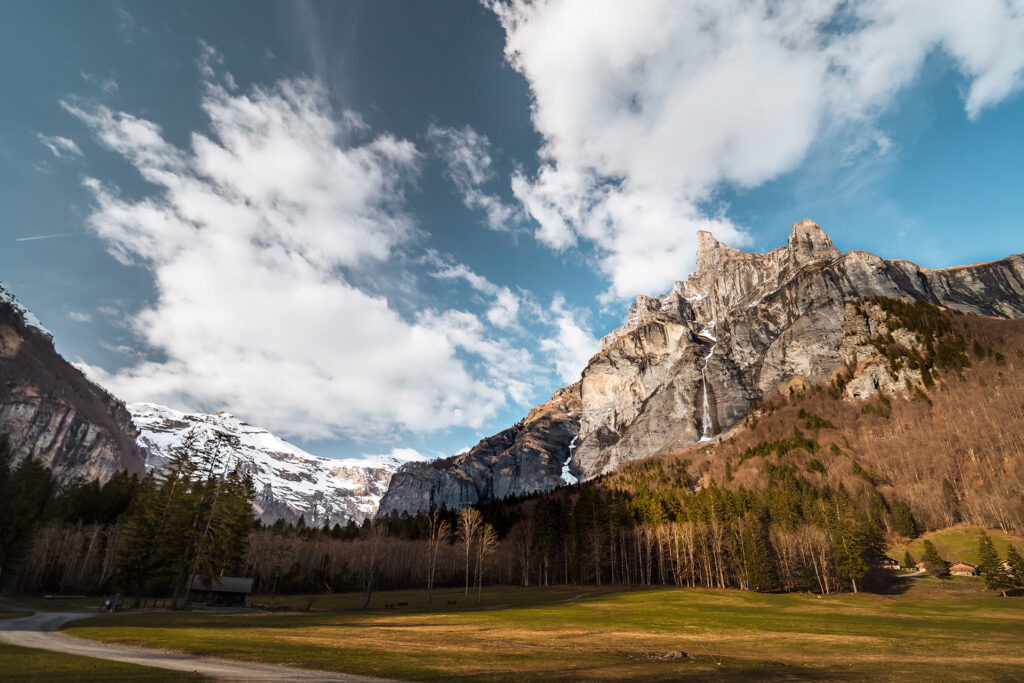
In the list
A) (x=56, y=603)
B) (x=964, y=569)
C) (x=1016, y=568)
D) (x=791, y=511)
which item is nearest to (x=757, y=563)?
(x=791, y=511)

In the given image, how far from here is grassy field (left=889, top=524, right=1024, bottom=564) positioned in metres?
86.2

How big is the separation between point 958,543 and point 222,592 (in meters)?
146

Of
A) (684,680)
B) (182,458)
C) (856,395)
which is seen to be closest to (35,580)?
(182,458)

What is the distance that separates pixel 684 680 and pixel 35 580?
106 metres

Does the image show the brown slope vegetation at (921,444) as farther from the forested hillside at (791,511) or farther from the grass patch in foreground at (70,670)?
the grass patch in foreground at (70,670)

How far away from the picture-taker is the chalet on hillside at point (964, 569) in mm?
81188

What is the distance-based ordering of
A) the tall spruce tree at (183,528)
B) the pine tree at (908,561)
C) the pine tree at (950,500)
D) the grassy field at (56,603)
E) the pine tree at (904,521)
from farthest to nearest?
the pine tree at (950,500)
the pine tree at (904,521)
the pine tree at (908,561)
the tall spruce tree at (183,528)
the grassy field at (56,603)

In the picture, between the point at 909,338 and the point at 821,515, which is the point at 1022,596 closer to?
the point at 821,515

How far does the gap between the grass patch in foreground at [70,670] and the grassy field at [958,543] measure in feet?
400

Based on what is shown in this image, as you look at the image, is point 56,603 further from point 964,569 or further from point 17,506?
point 964,569

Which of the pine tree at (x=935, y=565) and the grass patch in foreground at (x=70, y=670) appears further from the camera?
the pine tree at (x=935, y=565)

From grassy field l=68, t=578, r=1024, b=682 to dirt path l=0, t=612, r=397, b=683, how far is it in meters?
1.32

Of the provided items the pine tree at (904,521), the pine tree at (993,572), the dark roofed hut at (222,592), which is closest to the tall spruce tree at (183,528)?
the dark roofed hut at (222,592)

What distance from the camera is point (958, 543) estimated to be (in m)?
94.6
